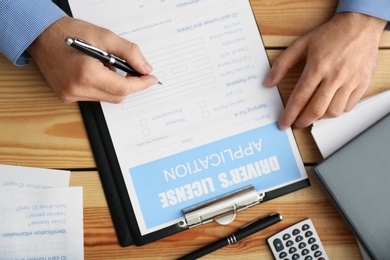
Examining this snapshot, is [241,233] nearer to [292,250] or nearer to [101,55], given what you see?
[292,250]

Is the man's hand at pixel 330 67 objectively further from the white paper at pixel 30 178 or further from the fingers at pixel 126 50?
the white paper at pixel 30 178

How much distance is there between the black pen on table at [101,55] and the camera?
638 millimetres

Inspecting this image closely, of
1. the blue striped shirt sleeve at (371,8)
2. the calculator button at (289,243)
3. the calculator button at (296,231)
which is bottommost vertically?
the calculator button at (289,243)

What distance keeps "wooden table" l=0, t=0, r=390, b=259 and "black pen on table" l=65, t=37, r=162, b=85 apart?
0.36 feet

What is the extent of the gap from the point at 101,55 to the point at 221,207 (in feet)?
0.97

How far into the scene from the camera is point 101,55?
0.66 m

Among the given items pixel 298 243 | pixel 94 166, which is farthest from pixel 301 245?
pixel 94 166

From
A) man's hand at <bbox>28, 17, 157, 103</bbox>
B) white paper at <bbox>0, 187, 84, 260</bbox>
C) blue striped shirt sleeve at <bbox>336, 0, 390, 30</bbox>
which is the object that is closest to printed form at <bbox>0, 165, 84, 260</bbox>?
white paper at <bbox>0, 187, 84, 260</bbox>

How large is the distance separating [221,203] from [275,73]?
0.23 m

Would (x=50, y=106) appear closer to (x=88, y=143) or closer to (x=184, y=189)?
(x=88, y=143)

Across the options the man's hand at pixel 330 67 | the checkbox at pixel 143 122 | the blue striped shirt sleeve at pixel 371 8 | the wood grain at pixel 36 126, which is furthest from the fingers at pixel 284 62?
the wood grain at pixel 36 126

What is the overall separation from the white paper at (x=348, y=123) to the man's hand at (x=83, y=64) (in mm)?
296

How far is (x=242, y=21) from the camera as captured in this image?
2.48 ft

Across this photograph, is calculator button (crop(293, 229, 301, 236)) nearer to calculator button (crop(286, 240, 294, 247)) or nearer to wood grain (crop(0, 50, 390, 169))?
calculator button (crop(286, 240, 294, 247))
